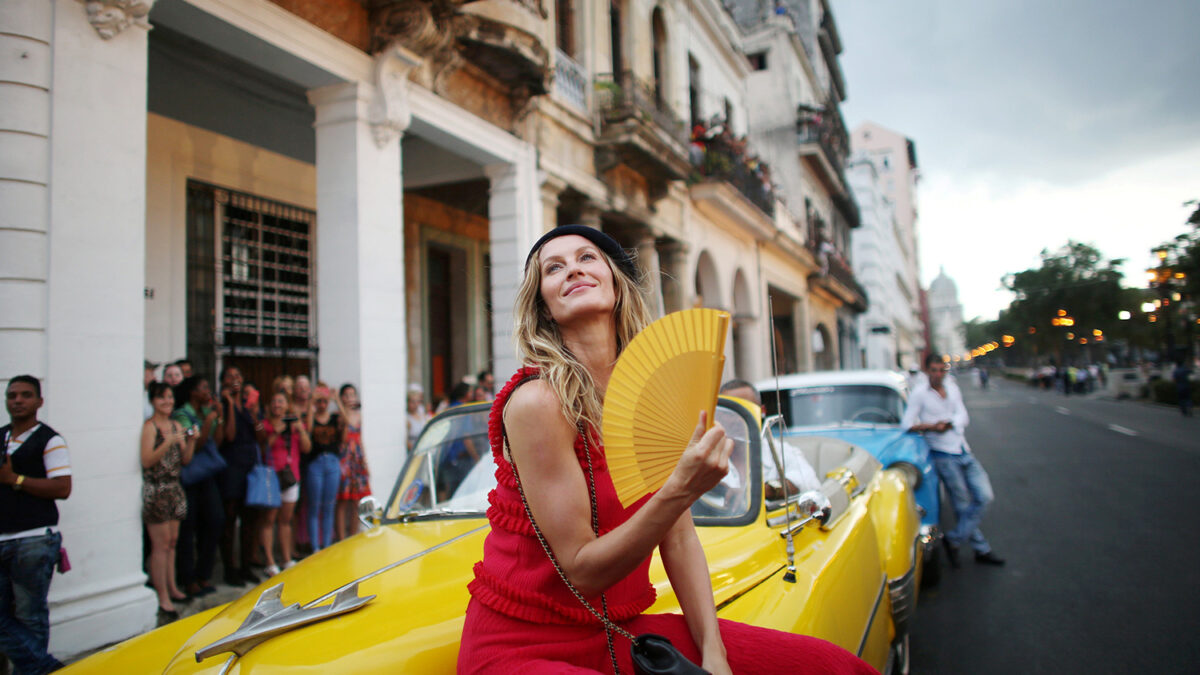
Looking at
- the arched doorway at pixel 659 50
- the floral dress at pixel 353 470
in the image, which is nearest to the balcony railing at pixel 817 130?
the arched doorway at pixel 659 50

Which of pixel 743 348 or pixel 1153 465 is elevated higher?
pixel 743 348

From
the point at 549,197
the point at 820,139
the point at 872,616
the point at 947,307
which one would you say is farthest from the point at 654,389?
the point at 947,307

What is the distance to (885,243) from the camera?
52.0m

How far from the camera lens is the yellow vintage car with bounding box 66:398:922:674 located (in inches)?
71.2

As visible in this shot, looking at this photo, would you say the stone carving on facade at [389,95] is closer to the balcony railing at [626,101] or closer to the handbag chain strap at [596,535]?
the balcony railing at [626,101]

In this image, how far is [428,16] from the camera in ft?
23.8

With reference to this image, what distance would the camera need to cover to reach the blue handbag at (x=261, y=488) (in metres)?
5.80

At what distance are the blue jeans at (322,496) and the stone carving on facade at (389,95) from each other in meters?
3.44

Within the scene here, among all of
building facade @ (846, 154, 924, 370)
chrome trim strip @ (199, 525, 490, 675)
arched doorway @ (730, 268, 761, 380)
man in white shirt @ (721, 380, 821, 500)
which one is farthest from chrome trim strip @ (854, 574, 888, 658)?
building facade @ (846, 154, 924, 370)

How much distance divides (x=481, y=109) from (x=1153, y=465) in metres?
11.5

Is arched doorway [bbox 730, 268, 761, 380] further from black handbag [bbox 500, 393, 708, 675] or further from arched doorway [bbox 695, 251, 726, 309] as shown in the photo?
black handbag [bbox 500, 393, 708, 675]

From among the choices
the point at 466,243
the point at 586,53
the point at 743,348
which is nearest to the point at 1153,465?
the point at 743,348

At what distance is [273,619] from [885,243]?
55855 millimetres

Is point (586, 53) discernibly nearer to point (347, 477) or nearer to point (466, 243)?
point (466, 243)
